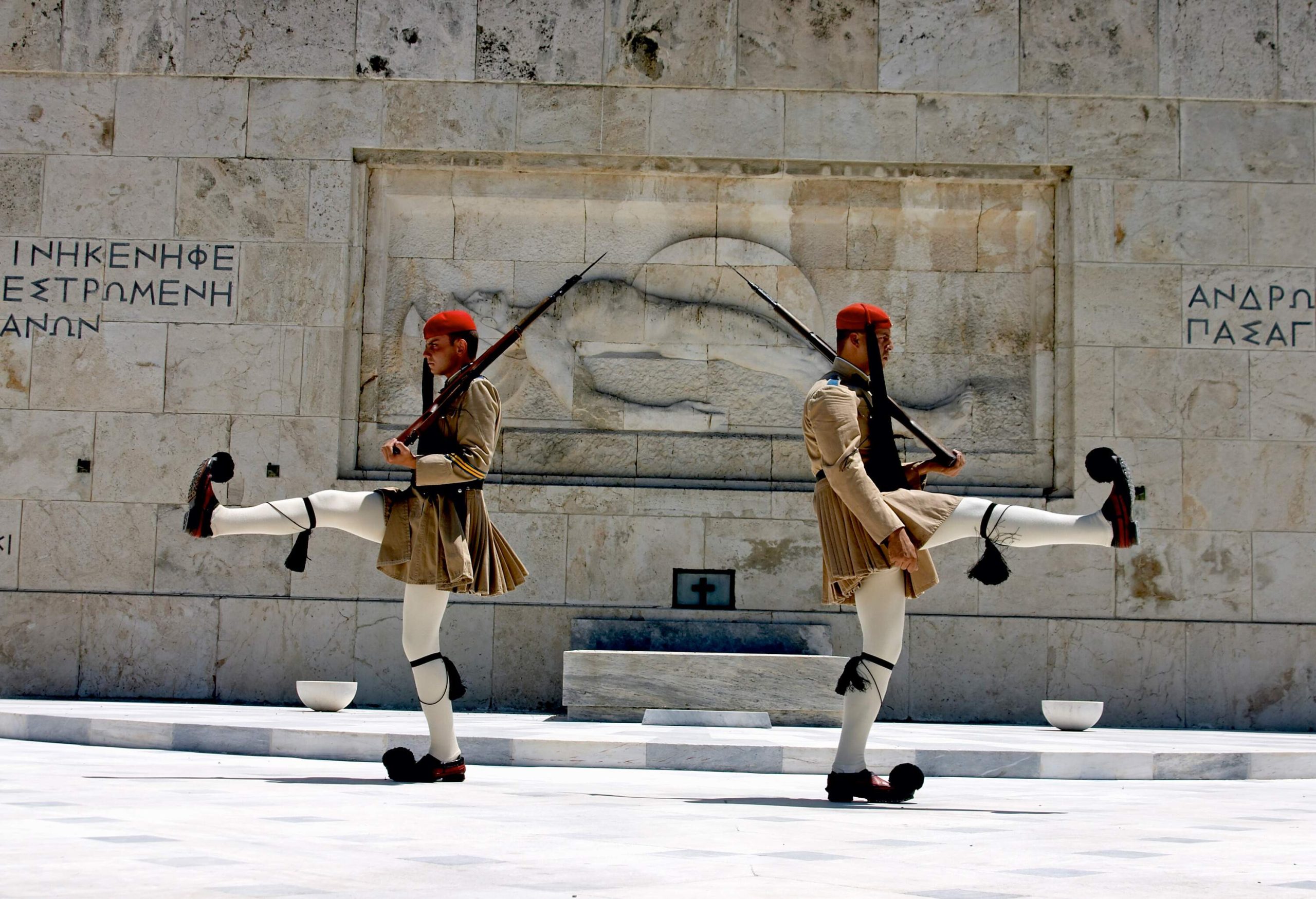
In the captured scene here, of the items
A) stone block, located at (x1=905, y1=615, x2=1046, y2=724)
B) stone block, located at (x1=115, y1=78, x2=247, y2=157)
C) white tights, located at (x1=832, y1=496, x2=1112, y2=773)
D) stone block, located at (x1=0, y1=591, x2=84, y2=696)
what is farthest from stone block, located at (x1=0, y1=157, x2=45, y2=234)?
white tights, located at (x1=832, y1=496, x2=1112, y2=773)

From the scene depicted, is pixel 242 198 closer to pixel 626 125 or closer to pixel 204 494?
pixel 626 125

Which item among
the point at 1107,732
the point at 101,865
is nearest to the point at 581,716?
the point at 1107,732

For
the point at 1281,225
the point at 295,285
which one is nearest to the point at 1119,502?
the point at 1281,225

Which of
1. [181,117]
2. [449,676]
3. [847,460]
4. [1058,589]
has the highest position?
[181,117]

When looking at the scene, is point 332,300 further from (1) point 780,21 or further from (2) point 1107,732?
(2) point 1107,732

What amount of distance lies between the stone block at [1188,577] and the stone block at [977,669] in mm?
674

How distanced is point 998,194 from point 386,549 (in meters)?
6.31

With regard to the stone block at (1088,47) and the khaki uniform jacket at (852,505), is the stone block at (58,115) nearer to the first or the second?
the stone block at (1088,47)

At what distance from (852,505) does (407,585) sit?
1729 mm

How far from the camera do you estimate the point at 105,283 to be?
10.2m

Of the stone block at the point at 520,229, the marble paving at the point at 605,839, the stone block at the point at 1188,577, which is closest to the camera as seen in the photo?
the marble paving at the point at 605,839

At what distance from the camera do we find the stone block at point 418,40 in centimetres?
1038

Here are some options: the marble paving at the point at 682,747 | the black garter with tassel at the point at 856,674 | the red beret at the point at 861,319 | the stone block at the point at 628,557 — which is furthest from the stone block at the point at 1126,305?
the black garter with tassel at the point at 856,674

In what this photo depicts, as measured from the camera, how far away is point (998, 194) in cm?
1052
